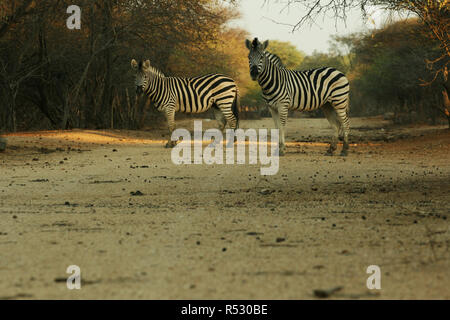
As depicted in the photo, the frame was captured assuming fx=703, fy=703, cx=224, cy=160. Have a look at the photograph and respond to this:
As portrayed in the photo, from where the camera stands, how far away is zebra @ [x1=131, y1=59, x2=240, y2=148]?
20.4m

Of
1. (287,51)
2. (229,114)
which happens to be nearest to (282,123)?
(229,114)

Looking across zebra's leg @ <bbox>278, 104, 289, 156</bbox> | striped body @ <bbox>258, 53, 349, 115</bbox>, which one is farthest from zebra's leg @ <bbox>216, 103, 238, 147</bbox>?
zebra's leg @ <bbox>278, 104, 289, 156</bbox>

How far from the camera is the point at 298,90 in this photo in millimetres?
17000

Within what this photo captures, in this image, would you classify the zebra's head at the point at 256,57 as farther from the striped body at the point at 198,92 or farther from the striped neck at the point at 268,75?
the striped body at the point at 198,92

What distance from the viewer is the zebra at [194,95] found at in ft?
67.1

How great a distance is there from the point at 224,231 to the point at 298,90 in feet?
35.2

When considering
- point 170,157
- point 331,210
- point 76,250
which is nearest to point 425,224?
point 331,210

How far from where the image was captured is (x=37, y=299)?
4.39 meters

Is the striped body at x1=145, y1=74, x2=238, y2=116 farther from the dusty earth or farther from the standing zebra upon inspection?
the dusty earth

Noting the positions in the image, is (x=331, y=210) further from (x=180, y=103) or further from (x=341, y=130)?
(x=180, y=103)

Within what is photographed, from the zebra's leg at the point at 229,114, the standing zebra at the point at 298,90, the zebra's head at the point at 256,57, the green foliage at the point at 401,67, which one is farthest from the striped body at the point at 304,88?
the green foliage at the point at 401,67

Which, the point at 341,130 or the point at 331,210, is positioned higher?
the point at 341,130

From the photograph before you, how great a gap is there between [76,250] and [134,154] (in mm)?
11118
